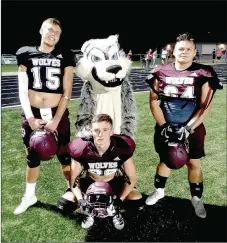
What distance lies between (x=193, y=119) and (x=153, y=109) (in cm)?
39

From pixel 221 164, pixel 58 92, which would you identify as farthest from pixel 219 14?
pixel 58 92

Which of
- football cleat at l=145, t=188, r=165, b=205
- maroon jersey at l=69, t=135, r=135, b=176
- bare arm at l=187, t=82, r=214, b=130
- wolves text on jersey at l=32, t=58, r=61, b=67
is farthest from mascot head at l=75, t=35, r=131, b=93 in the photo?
football cleat at l=145, t=188, r=165, b=205

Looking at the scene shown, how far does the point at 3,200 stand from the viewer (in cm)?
362

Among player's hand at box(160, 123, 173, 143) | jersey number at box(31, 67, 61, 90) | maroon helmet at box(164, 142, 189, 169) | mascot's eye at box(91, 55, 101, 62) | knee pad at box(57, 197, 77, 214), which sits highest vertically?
mascot's eye at box(91, 55, 101, 62)

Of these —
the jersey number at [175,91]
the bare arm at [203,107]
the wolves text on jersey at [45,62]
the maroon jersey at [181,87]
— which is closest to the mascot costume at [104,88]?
the wolves text on jersey at [45,62]

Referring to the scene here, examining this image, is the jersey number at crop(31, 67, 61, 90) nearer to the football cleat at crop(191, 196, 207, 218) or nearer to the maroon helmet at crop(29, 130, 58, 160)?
the maroon helmet at crop(29, 130, 58, 160)

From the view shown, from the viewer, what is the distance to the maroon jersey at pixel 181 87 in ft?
9.77

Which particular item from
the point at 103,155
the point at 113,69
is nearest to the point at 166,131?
the point at 103,155

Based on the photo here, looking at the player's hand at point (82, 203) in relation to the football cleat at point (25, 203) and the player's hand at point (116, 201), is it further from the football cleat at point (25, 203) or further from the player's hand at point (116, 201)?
the football cleat at point (25, 203)

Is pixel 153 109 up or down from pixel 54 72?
down

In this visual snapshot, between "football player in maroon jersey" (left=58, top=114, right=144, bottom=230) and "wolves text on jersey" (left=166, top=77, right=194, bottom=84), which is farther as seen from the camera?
"wolves text on jersey" (left=166, top=77, right=194, bottom=84)

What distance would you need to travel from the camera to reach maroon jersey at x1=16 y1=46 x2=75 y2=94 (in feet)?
10.3

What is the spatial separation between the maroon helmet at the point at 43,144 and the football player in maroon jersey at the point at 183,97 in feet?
3.36

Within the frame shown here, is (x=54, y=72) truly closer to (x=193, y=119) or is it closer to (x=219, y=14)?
(x=193, y=119)
